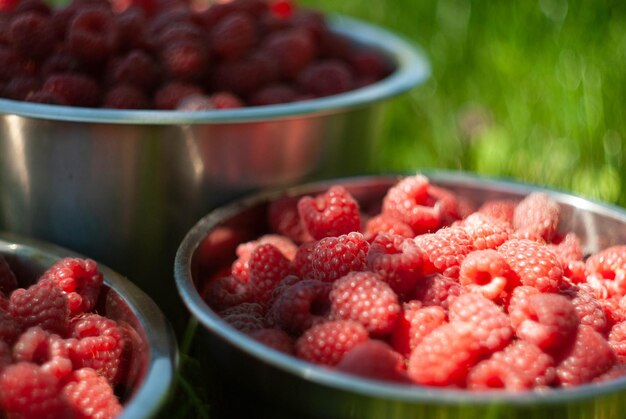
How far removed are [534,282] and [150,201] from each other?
2.48 ft

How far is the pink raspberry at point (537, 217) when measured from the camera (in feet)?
5.03

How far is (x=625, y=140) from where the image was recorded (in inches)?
93.0

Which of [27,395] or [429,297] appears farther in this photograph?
[429,297]

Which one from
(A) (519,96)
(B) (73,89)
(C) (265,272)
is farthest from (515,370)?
(A) (519,96)

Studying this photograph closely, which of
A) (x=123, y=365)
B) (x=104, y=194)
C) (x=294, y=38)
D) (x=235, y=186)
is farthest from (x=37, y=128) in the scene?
(x=294, y=38)

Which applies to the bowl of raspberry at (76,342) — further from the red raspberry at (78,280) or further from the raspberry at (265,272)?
the raspberry at (265,272)

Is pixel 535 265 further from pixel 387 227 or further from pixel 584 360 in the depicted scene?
pixel 387 227

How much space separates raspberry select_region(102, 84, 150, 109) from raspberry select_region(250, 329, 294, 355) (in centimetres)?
69

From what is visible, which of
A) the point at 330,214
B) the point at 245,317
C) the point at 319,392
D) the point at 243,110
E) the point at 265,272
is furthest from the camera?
the point at 243,110

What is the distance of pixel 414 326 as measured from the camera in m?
1.18

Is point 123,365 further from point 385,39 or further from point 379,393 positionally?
point 385,39

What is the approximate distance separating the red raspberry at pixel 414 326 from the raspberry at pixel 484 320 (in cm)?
2

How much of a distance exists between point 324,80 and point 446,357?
38.3 inches

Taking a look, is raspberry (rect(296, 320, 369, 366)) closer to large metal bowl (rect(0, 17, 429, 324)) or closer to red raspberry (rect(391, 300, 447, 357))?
red raspberry (rect(391, 300, 447, 357))
